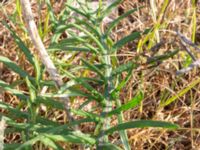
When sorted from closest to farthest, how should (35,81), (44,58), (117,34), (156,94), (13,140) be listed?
(44,58) < (35,81) < (13,140) < (156,94) < (117,34)

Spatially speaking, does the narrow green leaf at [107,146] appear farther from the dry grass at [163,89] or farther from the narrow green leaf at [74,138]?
the dry grass at [163,89]

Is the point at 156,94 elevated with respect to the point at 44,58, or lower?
lower

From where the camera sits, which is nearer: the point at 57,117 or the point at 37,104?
the point at 37,104

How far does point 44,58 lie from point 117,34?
678 mm

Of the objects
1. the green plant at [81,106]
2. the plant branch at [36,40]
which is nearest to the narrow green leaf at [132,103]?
the green plant at [81,106]

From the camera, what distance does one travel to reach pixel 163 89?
151cm

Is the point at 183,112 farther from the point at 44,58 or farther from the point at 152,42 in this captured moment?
the point at 44,58

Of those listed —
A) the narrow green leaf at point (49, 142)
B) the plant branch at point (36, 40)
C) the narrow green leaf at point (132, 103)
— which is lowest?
the narrow green leaf at point (49, 142)

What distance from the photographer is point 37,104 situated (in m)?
1.10

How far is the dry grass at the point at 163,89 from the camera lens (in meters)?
1.44

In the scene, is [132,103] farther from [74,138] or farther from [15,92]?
[15,92]

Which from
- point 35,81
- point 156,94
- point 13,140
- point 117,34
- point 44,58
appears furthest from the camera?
point 117,34

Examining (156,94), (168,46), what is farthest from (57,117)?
(168,46)

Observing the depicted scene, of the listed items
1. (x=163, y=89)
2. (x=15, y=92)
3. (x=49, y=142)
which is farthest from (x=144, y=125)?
(x=163, y=89)
